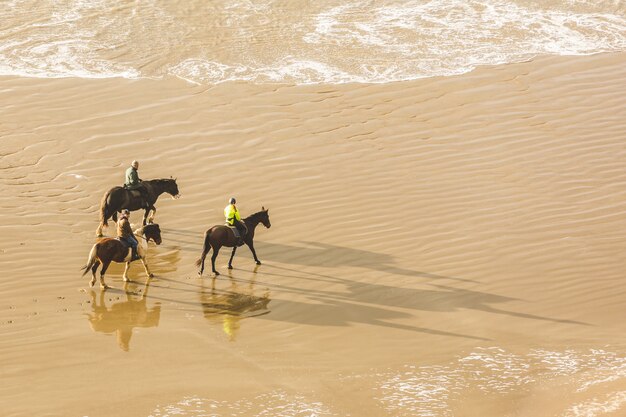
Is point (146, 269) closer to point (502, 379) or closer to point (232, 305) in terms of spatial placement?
point (232, 305)

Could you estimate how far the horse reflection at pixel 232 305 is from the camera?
14.6 metres

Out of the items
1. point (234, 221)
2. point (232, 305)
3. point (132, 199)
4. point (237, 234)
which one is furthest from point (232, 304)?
point (132, 199)

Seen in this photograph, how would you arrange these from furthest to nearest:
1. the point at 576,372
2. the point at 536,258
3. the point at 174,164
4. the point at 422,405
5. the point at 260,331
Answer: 1. the point at 174,164
2. the point at 536,258
3. the point at 260,331
4. the point at 576,372
5. the point at 422,405

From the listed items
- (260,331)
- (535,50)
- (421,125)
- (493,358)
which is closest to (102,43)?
(421,125)

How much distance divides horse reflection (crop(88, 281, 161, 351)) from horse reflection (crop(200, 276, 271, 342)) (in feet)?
Answer: 2.85

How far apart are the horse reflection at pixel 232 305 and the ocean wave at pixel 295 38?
9886 millimetres

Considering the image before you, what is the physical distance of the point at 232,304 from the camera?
15.2 metres

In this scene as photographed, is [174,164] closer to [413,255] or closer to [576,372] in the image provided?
[413,255]

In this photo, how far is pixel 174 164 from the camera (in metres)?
20.5

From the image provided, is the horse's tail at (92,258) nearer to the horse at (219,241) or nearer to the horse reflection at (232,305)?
the horse at (219,241)

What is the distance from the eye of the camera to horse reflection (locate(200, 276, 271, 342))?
14.6 m

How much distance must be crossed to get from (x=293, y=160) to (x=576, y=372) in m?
9.38

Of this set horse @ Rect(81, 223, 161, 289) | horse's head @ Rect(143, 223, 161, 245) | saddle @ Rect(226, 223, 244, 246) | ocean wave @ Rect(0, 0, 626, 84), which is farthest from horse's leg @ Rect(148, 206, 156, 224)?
ocean wave @ Rect(0, 0, 626, 84)

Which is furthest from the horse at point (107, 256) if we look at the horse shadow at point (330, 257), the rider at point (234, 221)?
the horse shadow at point (330, 257)
